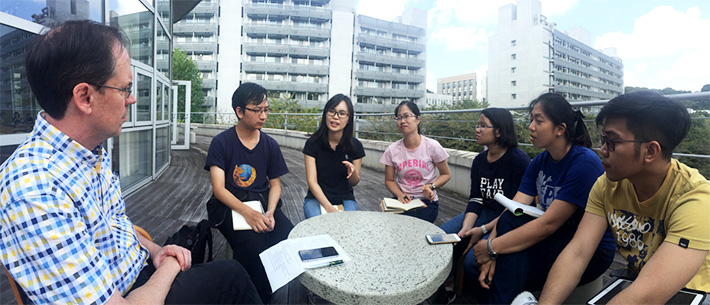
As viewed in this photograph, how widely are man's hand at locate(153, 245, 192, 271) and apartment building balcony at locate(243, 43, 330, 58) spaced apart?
4644 centimetres

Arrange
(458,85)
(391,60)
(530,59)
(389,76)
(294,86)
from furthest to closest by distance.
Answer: (458,85) → (530,59) → (391,60) → (389,76) → (294,86)

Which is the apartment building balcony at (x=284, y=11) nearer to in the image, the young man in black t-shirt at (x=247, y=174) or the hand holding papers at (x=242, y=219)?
the young man in black t-shirt at (x=247, y=174)

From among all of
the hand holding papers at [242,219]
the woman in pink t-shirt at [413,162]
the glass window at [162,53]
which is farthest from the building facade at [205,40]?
the hand holding papers at [242,219]

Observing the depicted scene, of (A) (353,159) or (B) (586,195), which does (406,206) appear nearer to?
(A) (353,159)

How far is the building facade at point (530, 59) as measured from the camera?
5891cm

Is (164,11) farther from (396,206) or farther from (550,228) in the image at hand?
(550,228)

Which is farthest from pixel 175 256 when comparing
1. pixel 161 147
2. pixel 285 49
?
pixel 285 49

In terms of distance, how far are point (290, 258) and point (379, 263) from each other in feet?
1.15

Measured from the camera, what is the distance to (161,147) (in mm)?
6352

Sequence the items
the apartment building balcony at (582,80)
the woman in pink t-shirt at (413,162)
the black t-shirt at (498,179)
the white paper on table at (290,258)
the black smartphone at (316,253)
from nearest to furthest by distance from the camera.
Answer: the white paper on table at (290,258) → the black smartphone at (316,253) → the black t-shirt at (498,179) → the woman in pink t-shirt at (413,162) → the apartment building balcony at (582,80)

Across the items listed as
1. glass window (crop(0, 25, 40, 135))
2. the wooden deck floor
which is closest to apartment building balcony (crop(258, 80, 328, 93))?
the wooden deck floor

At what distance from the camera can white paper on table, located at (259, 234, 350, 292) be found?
122 centimetres

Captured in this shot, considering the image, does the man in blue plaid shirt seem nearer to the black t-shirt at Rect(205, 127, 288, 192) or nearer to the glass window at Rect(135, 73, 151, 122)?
the black t-shirt at Rect(205, 127, 288, 192)

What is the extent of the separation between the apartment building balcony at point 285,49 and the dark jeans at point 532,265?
46558 mm
